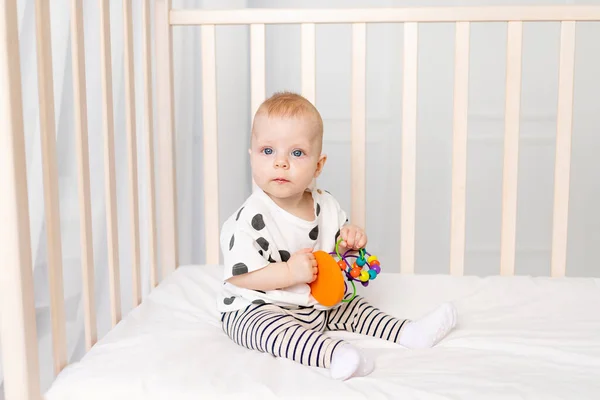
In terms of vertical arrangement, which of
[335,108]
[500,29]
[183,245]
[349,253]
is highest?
[500,29]

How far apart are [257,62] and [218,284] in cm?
46

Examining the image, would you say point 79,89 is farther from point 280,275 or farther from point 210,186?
point 210,186

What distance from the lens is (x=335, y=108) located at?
2014mm

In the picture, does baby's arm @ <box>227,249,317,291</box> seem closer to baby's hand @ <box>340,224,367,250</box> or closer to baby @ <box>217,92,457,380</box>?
baby @ <box>217,92,457,380</box>

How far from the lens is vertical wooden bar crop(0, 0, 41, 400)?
2.43ft

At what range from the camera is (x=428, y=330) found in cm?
101

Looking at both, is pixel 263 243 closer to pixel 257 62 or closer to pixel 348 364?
pixel 348 364

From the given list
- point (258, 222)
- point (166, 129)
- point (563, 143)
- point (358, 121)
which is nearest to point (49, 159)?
point (258, 222)

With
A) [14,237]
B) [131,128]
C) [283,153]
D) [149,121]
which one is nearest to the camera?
[14,237]

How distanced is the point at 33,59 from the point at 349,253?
0.65 meters

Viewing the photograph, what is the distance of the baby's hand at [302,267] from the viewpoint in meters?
1.02

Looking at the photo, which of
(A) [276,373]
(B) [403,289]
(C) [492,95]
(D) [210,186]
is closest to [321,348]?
(A) [276,373]

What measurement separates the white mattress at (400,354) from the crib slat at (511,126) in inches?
5.2

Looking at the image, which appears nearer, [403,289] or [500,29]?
[403,289]
